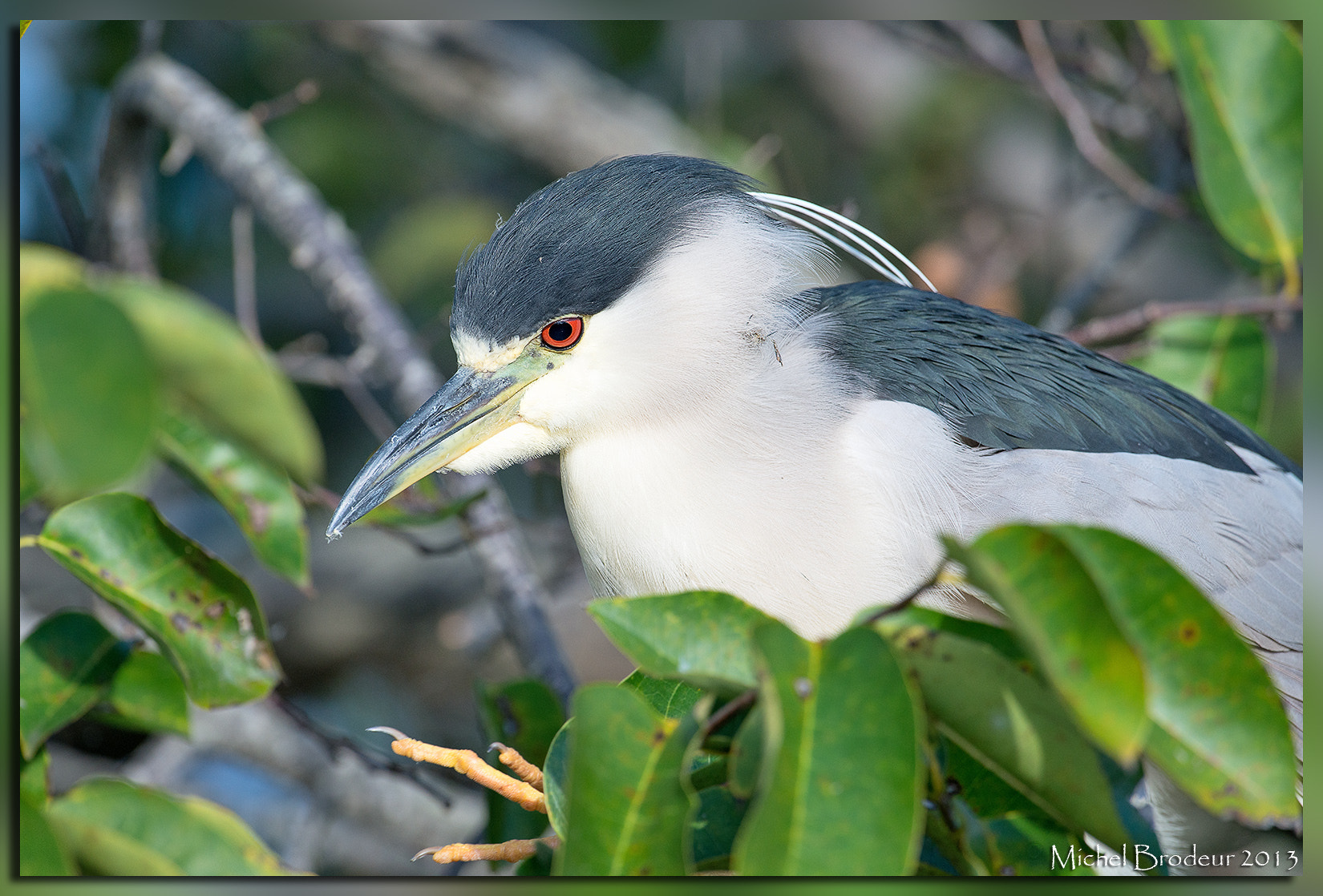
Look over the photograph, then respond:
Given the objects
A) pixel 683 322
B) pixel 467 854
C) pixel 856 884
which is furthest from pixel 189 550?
pixel 856 884

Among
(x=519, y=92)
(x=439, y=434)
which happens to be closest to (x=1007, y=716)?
(x=439, y=434)

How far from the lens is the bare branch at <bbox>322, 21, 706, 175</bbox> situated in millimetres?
2408

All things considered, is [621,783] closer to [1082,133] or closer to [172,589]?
[172,589]

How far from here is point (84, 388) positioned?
108 cm

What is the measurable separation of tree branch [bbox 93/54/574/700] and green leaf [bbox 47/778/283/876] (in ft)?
1.83

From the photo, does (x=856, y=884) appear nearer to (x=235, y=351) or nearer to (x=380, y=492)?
(x=380, y=492)

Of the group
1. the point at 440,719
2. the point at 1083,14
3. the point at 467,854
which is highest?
the point at 1083,14

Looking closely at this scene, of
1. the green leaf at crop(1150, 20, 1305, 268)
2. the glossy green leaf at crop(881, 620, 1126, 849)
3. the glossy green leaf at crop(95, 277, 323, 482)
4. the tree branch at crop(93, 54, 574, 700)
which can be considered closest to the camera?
the glossy green leaf at crop(881, 620, 1126, 849)

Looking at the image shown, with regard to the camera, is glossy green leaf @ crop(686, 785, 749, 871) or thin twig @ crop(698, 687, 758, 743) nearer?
thin twig @ crop(698, 687, 758, 743)

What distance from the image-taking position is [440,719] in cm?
271

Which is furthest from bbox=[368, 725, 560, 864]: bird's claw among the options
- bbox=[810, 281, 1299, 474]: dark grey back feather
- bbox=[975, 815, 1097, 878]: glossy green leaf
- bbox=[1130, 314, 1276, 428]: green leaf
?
bbox=[1130, 314, 1276, 428]: green leaf

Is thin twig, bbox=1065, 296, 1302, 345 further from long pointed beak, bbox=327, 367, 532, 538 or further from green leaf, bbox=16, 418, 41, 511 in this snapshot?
green leaf, bbox=16, 418, 41, 511

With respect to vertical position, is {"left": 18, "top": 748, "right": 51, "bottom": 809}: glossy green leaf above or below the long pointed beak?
below

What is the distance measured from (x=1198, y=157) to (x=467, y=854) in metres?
1.33
